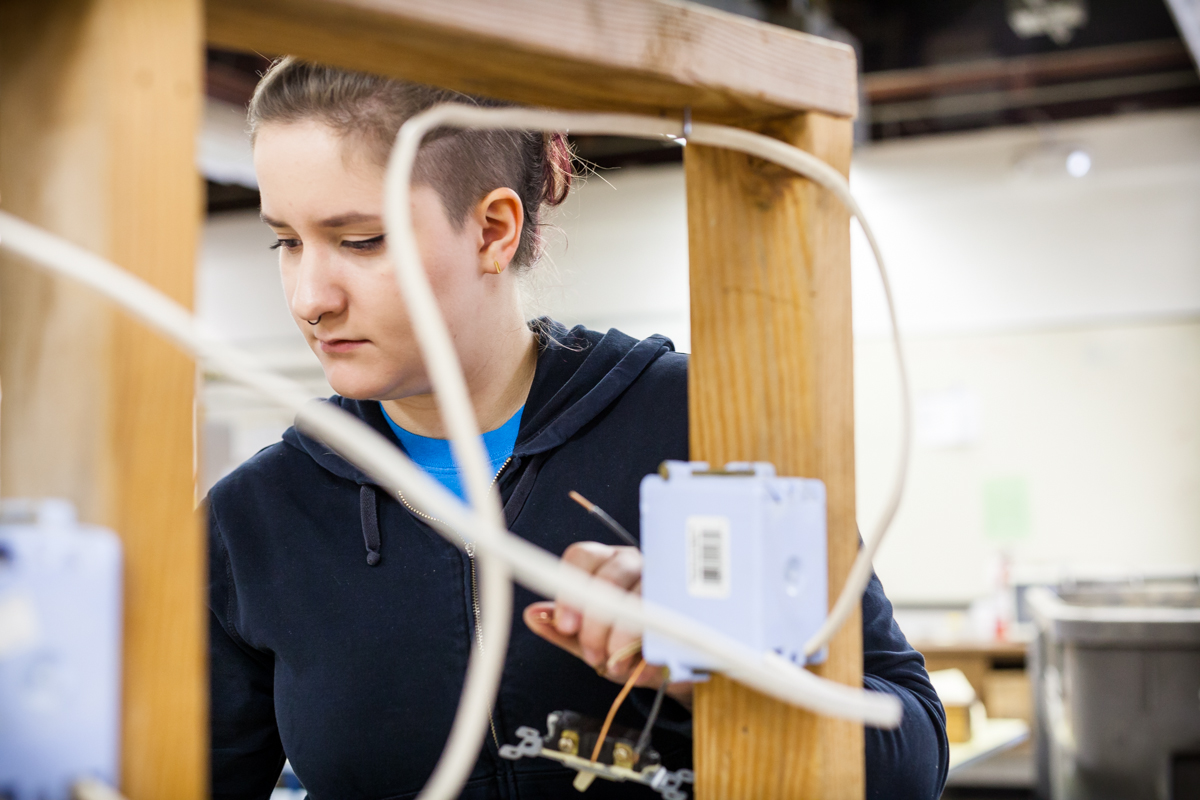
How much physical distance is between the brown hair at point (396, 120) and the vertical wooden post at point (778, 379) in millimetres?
291

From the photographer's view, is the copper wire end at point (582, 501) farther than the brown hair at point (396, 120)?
No

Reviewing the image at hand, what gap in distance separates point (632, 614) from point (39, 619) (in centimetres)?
20

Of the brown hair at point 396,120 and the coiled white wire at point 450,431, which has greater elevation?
the brown hair at point 396,120

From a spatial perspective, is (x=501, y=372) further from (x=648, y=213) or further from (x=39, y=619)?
(x=648, y=213)

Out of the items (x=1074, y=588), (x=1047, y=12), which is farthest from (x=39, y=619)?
(x=1047, y=12)

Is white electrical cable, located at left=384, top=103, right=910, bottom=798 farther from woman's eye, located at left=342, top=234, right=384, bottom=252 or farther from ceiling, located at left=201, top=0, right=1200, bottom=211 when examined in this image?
ceiling, located at left=201, top=0, right=1200, bottom=211

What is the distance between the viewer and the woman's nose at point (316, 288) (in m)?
0.83

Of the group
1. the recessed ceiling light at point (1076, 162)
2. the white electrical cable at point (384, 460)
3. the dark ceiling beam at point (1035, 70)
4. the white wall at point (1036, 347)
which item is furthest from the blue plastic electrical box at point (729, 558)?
the recessed ceiling light at point (1076, 162)

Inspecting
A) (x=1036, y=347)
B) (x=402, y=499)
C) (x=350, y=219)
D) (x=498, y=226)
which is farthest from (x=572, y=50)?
(x=1036, y=347)

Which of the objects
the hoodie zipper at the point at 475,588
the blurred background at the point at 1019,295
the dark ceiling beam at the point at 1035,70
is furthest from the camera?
the blurred background at the point at 1019,295

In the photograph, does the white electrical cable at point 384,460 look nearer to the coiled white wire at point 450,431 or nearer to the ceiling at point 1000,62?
the coiled white wire at point 450,431

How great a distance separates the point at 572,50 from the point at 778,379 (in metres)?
0.22

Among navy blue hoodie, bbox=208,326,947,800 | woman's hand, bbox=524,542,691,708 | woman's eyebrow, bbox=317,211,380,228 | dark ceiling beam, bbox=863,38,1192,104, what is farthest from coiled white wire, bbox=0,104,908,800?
dark ceiling beam, bbox=863,38,1192,104

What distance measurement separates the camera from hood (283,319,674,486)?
965mm
